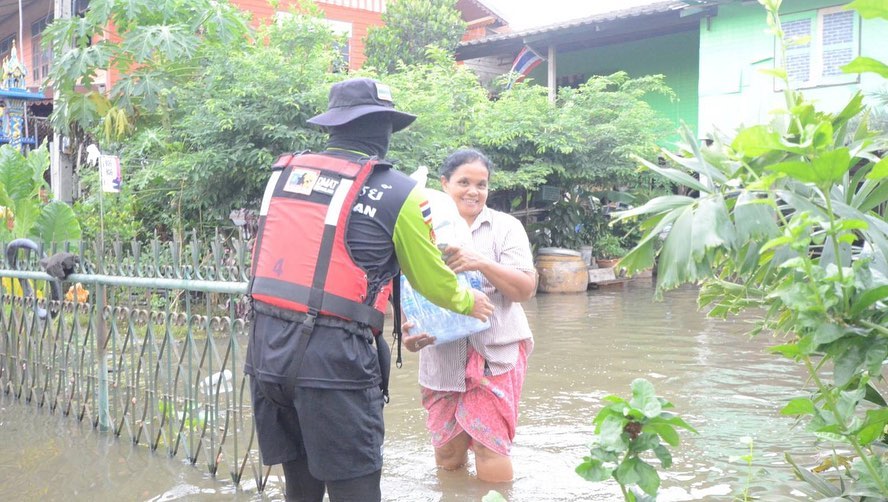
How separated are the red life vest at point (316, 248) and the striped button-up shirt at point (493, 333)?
4.15 ft

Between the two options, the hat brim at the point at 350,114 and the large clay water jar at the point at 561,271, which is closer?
the hat brim at the point at 350,114

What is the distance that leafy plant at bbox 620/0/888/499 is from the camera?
1.51 m

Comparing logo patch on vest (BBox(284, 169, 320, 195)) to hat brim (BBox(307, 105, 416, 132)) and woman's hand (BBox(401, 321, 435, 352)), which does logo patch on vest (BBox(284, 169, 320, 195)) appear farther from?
woman's hand (BBox(401, 321, 435, 352))

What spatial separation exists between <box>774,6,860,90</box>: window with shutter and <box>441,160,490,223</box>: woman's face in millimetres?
11549

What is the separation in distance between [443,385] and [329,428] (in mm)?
1408

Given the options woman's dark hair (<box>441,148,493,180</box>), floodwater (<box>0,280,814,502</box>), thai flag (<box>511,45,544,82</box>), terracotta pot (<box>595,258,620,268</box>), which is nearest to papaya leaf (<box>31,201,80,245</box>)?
floodwater (<box>0,280,814,502</box>)

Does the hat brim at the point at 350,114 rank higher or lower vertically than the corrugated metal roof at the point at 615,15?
lower

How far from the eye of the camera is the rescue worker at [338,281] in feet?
8.53

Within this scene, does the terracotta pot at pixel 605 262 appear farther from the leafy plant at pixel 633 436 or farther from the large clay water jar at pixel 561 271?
the leafy plant at pixel 633 436

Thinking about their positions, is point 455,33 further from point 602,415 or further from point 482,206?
point 602,415

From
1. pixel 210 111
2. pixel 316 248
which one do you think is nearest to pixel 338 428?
pixel 316 248

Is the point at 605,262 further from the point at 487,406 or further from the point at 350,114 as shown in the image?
the point at 350,114

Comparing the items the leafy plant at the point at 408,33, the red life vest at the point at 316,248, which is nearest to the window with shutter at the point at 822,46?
the leafy plant at the point at 408,33

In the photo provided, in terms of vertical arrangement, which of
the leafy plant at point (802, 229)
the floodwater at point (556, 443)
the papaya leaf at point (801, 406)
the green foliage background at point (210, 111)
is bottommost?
the floodwater at point (556, 443)
